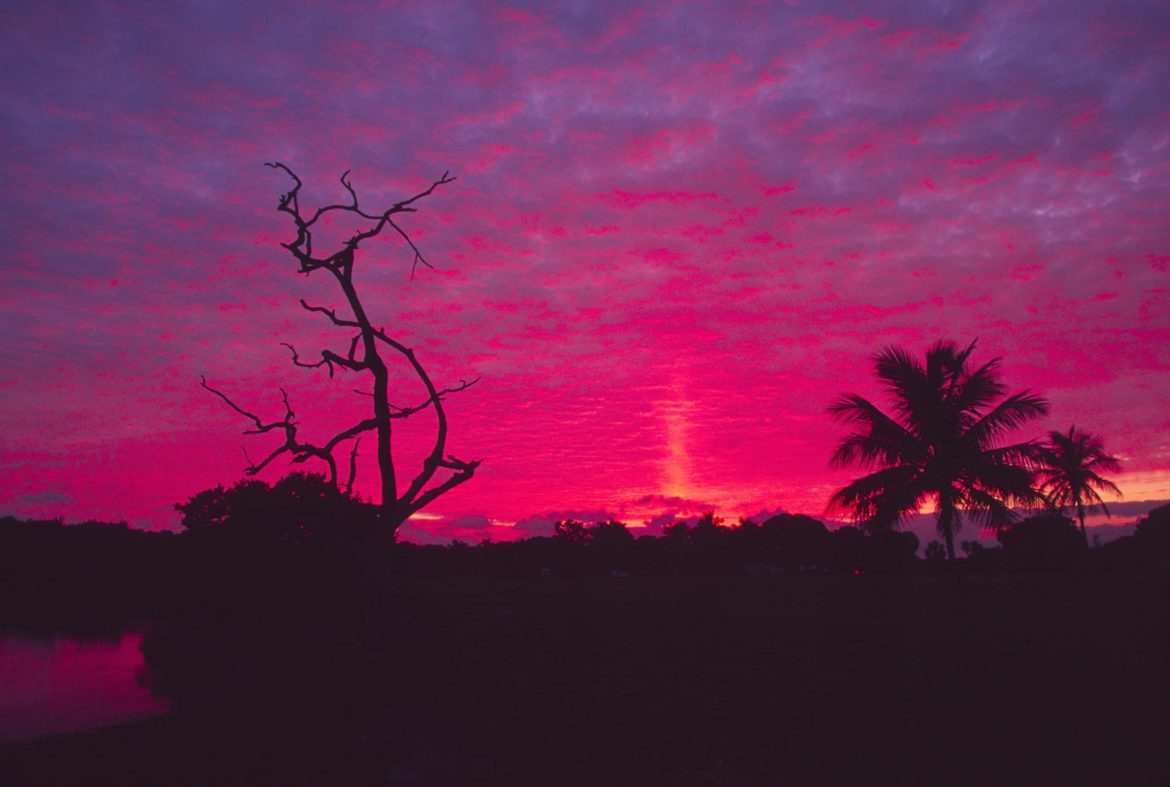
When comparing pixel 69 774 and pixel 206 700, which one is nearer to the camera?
pixel 69 774

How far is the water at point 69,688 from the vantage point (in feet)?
55.1

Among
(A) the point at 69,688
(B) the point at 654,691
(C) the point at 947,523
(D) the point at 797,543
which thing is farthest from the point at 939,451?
(D) the point at 797,543

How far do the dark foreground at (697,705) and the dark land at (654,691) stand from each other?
0.15 feet

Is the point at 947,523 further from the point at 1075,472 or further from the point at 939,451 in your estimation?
the point at 1075,472

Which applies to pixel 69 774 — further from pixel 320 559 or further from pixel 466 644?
pixel 320 559

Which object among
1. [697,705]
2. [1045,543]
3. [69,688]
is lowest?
[69,688]

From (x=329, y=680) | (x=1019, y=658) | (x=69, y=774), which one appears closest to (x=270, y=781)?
(x=69, y=774)

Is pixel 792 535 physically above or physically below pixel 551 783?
above

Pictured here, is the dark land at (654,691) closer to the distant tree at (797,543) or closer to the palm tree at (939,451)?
the palm tree at (939,451)

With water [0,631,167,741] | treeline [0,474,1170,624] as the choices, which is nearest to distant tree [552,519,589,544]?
treeline [0,474,1170,624]

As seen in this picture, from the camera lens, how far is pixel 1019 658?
12.2m

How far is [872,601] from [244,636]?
17.1m

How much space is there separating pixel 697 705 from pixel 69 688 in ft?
64.0

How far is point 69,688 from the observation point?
2159 centimetres
